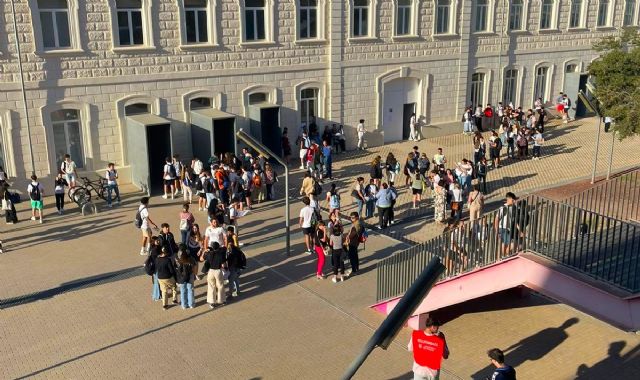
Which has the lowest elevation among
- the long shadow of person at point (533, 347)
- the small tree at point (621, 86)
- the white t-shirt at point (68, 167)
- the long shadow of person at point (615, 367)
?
the long shadow of person at point (615, 367)

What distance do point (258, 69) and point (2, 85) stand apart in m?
8.59

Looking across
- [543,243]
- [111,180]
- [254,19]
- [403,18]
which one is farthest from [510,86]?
[543,243]

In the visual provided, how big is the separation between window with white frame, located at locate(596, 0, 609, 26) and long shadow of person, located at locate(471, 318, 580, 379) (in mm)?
27041

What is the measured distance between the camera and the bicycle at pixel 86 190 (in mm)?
19428

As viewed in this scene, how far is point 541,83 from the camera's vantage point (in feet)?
111

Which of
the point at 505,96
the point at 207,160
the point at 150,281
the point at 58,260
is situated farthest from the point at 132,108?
the point at 505,96

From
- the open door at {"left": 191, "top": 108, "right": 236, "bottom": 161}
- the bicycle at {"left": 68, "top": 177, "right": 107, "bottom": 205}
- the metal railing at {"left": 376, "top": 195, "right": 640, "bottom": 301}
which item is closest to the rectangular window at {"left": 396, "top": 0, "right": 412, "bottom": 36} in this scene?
the open door at {"left": 191, "top": 108, "right": 236, "bottom": 161}

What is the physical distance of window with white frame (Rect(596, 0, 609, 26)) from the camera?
34656 millimetres

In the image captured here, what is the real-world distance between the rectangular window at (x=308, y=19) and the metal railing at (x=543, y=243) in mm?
14758

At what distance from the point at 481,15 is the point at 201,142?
592 inches

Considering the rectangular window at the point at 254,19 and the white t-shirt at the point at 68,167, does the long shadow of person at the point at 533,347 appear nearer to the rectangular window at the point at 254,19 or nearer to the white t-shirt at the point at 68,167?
the white t-shirt at the point at 68,167

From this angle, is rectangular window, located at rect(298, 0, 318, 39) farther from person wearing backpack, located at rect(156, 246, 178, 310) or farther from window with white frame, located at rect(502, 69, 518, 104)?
person wearing backpack, located at rect(156, 246, 178, 310)

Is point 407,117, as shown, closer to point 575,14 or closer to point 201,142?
point 201,142

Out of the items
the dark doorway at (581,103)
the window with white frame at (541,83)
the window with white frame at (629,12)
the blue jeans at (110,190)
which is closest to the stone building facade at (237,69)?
the window with white frame at (541,83)
